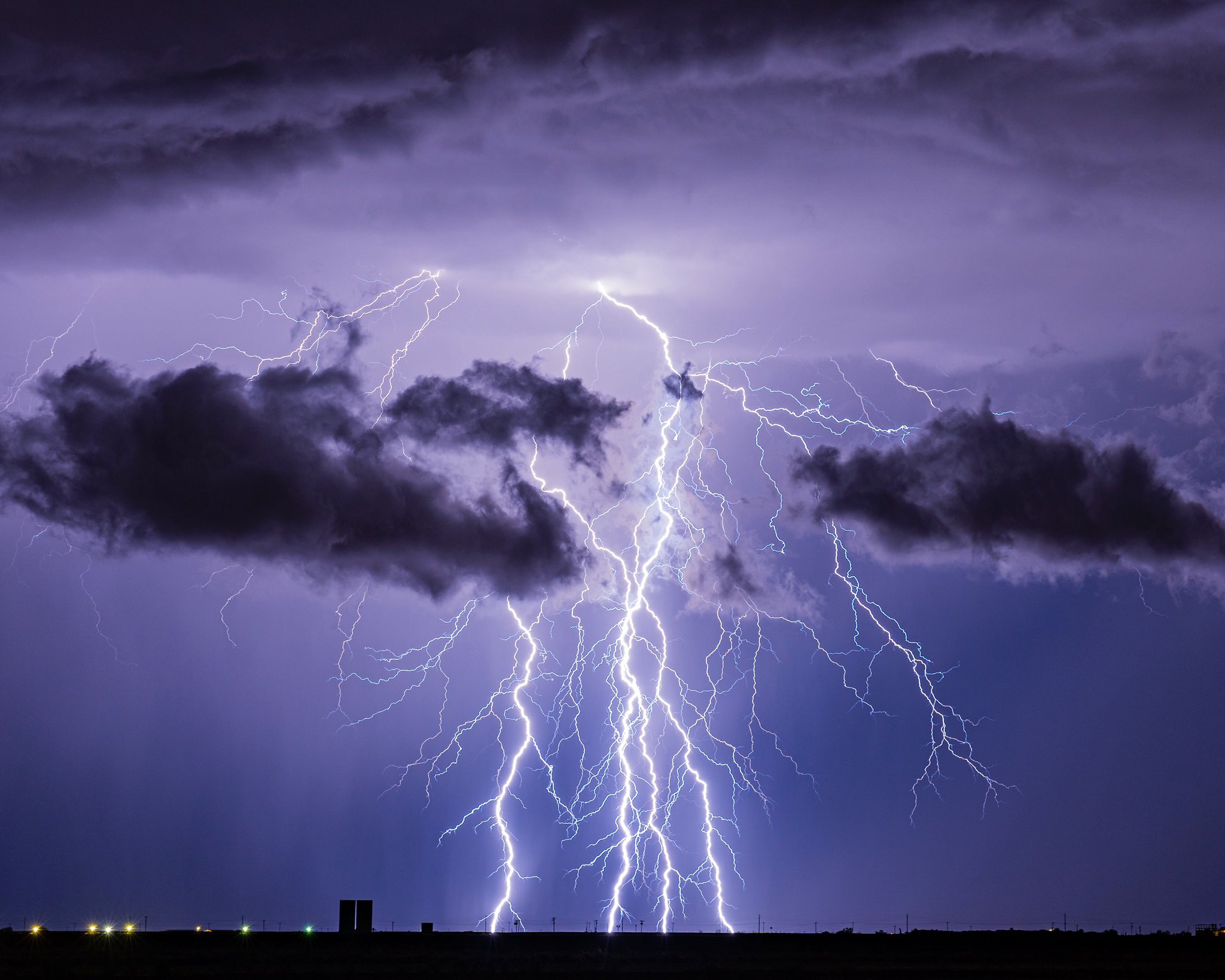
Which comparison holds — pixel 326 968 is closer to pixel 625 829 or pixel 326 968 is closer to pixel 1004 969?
pixel 625 829

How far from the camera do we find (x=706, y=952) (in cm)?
5569

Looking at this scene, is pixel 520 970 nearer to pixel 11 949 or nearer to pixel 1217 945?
pixel 11 949

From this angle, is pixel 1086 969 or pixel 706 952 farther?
pixel 706 952

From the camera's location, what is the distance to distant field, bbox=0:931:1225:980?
46.2 metres

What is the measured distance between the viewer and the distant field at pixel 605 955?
46.2 metres

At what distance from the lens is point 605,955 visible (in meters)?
52.9

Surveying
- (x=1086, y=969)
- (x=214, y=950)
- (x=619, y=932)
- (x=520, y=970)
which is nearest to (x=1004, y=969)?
(x=1086, y=969)

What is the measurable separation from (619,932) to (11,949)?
25200mm

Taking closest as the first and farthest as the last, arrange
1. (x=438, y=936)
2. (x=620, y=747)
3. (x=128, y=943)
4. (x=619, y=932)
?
(x=620, y=747), (x=128, y=943), (x=438, y=936), (x=619, y=932)

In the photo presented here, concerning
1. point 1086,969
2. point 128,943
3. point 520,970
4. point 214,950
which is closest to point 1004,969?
point 1086,969

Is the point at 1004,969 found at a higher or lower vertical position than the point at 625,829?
lower

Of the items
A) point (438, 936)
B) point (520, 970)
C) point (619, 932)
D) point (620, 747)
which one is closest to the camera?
point (520, 970)

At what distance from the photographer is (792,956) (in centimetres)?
5362

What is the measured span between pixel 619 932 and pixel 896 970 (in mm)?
20113
